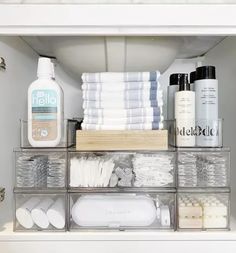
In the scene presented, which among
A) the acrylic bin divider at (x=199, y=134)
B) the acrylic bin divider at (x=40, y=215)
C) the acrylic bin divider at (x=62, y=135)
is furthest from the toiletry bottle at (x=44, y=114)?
the acrylic bin divider at (x=199, y=134)

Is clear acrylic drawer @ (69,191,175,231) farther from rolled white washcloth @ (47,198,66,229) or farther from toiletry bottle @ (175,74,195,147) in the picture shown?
toiletry bottle @ (175,74,195,147)

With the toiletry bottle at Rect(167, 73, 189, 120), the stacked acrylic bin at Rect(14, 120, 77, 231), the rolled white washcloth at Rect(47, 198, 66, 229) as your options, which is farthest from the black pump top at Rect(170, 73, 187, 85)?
the rolled white washcloth at Rect(47, 198, 66, 229)

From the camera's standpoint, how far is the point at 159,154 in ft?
2.44

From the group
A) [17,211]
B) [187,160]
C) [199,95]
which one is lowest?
[17,211]

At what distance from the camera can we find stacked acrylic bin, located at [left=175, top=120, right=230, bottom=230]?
722 mm

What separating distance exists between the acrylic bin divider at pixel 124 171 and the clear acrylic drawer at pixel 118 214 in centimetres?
3

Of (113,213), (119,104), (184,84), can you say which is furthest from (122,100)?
(113,213)

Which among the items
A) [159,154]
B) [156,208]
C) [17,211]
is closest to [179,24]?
[159,154]

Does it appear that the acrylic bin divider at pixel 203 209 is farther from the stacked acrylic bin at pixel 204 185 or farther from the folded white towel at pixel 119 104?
the folded white towel at pixel 119 104

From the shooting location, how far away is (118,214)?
0.73 meters

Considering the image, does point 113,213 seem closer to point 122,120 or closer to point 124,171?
point 124,171

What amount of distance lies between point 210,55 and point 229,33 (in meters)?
0.29

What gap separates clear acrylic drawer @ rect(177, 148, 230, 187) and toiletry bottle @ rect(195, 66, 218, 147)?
0.09 ft

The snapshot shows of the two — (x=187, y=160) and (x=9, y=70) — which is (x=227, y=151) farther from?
(x=9, y=70)
